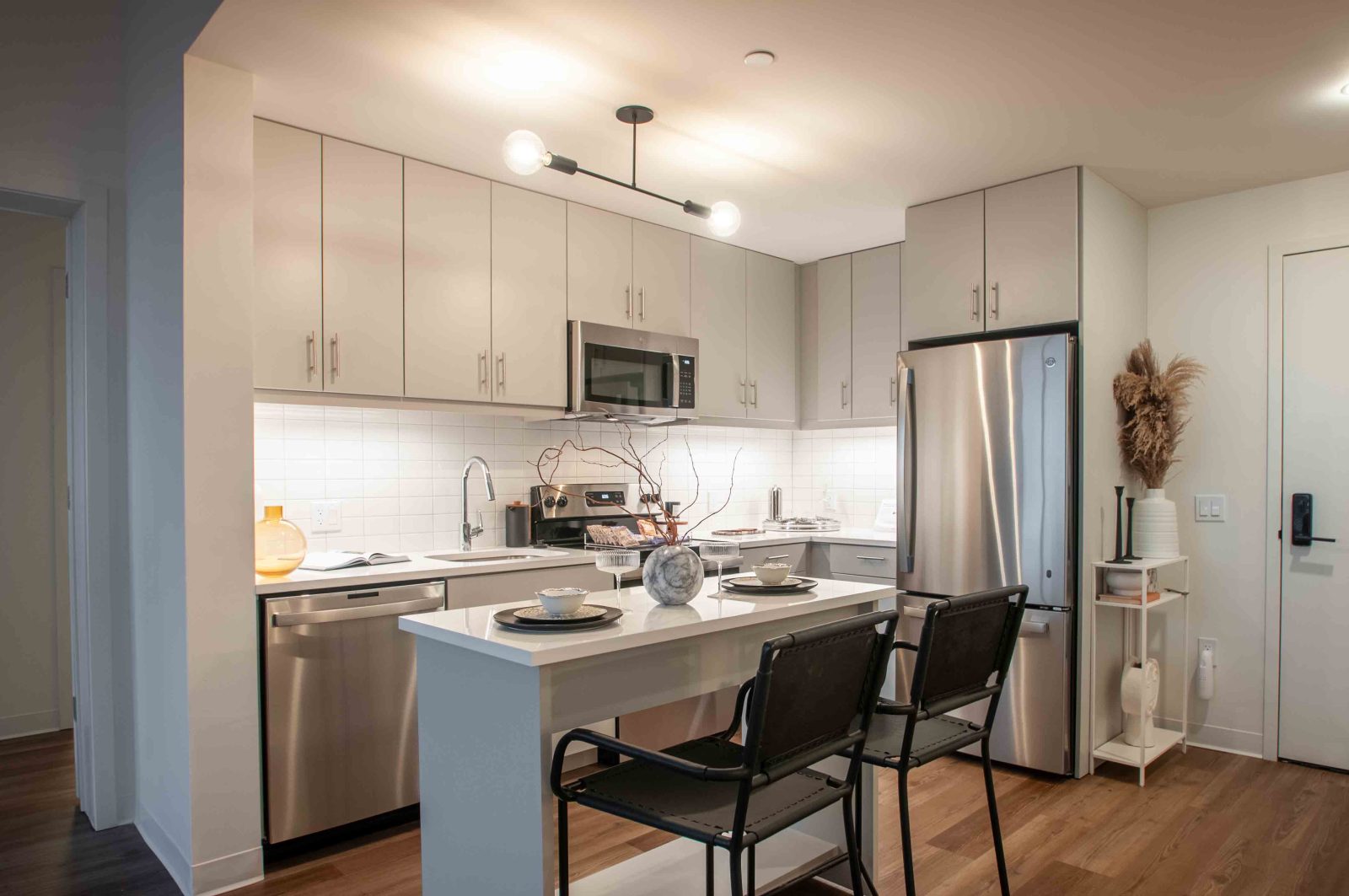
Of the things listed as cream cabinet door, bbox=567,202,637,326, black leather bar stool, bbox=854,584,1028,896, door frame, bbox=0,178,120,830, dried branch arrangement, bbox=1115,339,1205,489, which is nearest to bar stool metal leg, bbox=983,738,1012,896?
black leather bar stool, bbox=854,584,1028,896

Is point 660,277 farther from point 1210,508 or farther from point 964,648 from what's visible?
point 1210,508

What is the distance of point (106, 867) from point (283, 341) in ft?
5.76

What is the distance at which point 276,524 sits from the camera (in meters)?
2.81

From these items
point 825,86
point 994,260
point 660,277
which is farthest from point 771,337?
point 825,86

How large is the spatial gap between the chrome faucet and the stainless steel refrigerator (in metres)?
1.87

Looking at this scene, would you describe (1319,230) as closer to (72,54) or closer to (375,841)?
(375,841)

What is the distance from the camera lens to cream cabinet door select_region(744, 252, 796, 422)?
15.5 feet

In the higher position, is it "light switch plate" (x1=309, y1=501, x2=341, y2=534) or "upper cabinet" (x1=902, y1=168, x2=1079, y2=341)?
"upper cabinet" (x1=902, y1=168, x2=1079, y2=341)

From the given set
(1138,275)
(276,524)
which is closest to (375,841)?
(276,524)

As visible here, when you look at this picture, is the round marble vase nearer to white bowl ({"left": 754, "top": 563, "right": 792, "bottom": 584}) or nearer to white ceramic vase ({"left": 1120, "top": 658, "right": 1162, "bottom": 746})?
white bowl ({"left": 754, "top": 563, "right": 792, "bottom": 584})

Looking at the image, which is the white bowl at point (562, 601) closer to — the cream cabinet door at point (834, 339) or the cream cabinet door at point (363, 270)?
the cream cabinet door at point (363, 270)

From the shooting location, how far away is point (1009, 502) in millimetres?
3529

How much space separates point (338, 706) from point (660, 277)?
244 centimetres

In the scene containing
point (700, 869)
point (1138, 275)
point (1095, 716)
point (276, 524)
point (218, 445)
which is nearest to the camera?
point (700, 869)
